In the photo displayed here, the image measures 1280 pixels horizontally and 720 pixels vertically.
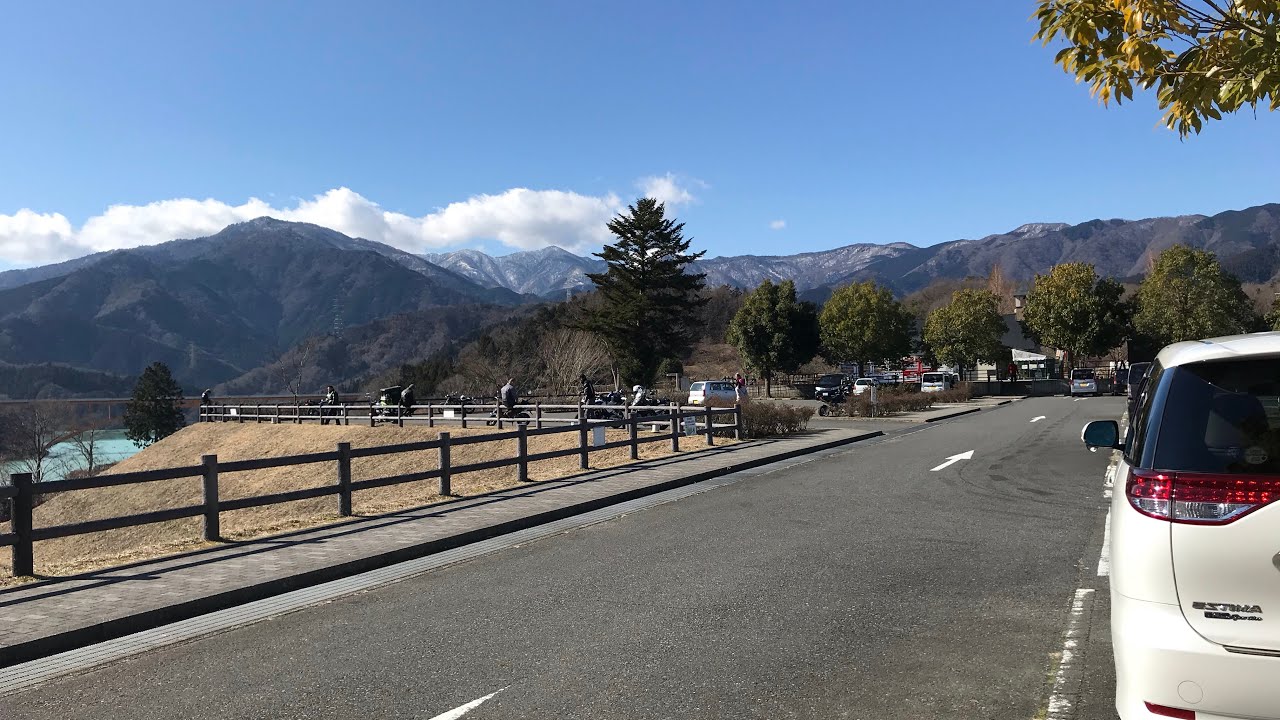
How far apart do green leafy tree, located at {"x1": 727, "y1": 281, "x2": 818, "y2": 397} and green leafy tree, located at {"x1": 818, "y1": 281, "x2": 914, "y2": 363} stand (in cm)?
172

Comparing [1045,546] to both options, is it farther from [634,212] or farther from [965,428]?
[634,212]

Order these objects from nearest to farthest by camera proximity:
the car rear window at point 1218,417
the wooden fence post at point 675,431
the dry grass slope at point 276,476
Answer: the car rear window at point 1218,417 → the wooden fence post at point 675,431 → the dry grass slope at point 276,476

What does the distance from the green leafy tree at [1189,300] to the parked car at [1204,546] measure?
70.5m

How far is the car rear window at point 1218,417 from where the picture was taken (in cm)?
319

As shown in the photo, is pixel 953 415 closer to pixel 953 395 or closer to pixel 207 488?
pixel 953 395

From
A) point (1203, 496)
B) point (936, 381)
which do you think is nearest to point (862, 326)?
point (936, 381)

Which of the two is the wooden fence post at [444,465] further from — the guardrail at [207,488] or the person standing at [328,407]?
the person standing at [328,407]

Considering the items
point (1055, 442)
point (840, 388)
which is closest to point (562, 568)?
point (1055, 442)

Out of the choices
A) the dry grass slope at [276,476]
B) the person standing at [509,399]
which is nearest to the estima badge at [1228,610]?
the dry grass slope at [276,476]

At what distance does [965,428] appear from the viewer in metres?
29.0

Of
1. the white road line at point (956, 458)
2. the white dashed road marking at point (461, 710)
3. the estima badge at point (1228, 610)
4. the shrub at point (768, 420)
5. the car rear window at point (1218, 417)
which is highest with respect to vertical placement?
the car rear window at point (1218, 417)

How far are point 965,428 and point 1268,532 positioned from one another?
90.0ft

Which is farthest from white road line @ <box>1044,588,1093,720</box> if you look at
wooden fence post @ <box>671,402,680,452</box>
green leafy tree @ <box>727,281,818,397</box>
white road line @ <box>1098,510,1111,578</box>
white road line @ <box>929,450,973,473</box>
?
green leafy tree @ <box>727,281,818,397</box>

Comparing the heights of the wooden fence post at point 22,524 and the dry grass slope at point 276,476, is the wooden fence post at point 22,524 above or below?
above
